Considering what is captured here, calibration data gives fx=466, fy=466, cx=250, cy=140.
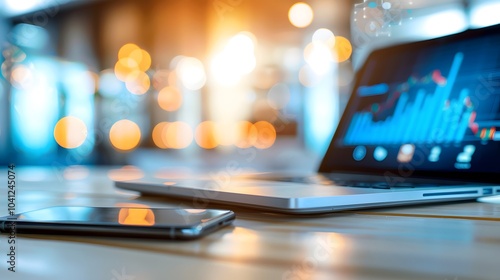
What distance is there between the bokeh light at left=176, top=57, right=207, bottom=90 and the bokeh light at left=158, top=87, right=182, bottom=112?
115 mm

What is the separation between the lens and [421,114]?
0.63 metres

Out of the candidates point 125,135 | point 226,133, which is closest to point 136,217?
point 226,133

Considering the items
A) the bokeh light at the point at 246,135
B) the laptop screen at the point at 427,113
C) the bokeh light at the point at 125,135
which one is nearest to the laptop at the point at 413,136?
the laptop screen at the point at 427,113

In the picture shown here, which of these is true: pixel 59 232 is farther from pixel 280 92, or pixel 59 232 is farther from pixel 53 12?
pixel 53 12

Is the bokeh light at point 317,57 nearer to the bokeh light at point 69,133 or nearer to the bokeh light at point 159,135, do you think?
the bokeh light at point 159,135

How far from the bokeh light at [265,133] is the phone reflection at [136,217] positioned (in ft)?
10.6

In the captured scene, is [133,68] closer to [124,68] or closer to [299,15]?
[124,68]

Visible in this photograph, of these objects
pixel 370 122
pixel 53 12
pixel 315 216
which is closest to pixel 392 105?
pixel 370 122

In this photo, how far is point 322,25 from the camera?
3451 millimetres

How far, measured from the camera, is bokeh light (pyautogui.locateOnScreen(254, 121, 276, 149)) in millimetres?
3576

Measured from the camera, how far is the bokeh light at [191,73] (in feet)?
13.0

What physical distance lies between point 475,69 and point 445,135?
0.09 metres

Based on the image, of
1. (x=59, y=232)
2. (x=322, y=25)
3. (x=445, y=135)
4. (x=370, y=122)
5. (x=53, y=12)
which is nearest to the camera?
(x=59, y=232)

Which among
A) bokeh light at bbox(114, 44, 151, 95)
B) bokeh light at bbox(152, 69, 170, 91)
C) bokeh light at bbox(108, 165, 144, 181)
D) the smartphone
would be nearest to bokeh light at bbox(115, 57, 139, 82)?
bokeh light at bbox(114, 44, 151, 95)
